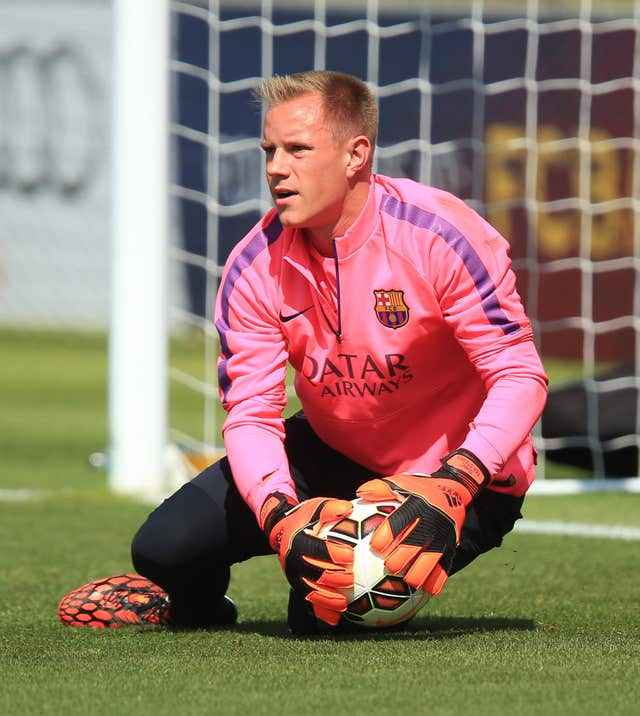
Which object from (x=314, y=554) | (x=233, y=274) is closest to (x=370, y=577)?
(x=314, y=554)

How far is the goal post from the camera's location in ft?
18.8

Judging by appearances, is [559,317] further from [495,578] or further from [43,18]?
[495,578]

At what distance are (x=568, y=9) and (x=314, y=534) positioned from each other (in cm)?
1231

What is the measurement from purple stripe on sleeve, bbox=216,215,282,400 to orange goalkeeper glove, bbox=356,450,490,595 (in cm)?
54

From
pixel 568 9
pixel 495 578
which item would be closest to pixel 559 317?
pixel 568 9

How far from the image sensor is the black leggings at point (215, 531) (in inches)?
130

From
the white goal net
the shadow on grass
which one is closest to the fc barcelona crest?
the shadow on grass

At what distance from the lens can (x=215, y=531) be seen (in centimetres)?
332

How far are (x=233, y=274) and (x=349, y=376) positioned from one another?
35cm

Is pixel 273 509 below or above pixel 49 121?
below

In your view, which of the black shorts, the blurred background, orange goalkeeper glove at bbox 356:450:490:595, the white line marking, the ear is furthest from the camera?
the blurred background

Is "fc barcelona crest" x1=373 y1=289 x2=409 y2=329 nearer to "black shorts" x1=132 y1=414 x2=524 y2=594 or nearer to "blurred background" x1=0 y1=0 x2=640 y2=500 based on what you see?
"black shorts" x1=132 y1=414 x2=524 y2=594

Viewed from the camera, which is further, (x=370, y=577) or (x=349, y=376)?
(x=349, y=376)

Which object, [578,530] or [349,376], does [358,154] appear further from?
[578,530]
